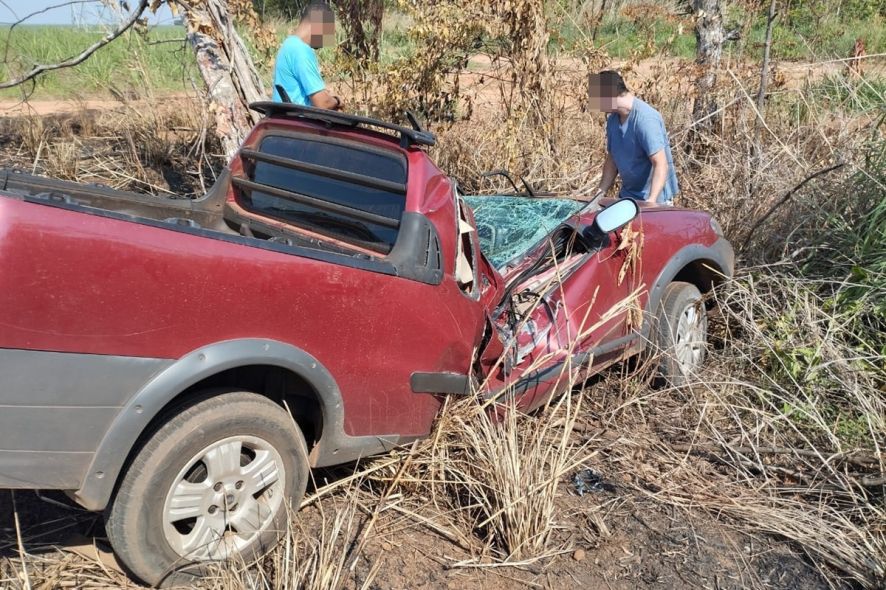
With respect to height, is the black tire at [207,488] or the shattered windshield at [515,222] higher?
the shattered windshield at [515,222]

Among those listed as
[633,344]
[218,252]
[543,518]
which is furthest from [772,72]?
[218,252]

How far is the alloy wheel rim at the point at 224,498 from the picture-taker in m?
2.77

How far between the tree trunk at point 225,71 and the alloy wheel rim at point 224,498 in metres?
4.03

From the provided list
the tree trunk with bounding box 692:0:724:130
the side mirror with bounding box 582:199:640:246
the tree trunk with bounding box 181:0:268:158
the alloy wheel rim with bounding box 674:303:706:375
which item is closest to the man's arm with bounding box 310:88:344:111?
the tree trunk with bounding box 181:0:268:158

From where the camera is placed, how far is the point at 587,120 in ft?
26.9

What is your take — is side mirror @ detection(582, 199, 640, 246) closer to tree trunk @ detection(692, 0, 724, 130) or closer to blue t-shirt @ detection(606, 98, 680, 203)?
blue t-shirt @ detection(606, 98, 680, 203)

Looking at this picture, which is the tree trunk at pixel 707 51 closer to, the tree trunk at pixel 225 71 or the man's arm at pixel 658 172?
the man's arm at pixel 658 172

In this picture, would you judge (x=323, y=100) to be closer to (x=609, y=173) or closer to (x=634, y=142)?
(x=609, y=173)

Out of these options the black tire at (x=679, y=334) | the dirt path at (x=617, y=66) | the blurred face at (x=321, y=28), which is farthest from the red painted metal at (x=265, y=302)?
the dirt path at (x=617, y=66)

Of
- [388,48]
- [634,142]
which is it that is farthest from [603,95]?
[388,48]

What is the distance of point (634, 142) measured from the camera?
5.32 m

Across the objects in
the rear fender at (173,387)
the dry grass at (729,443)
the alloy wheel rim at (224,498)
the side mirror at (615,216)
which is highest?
the side mirror at (615,216)

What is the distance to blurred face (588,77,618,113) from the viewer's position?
5246 millimetres

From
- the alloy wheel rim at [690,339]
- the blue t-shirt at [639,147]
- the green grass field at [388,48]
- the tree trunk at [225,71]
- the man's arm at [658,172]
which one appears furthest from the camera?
the green grass field at [388,48]
